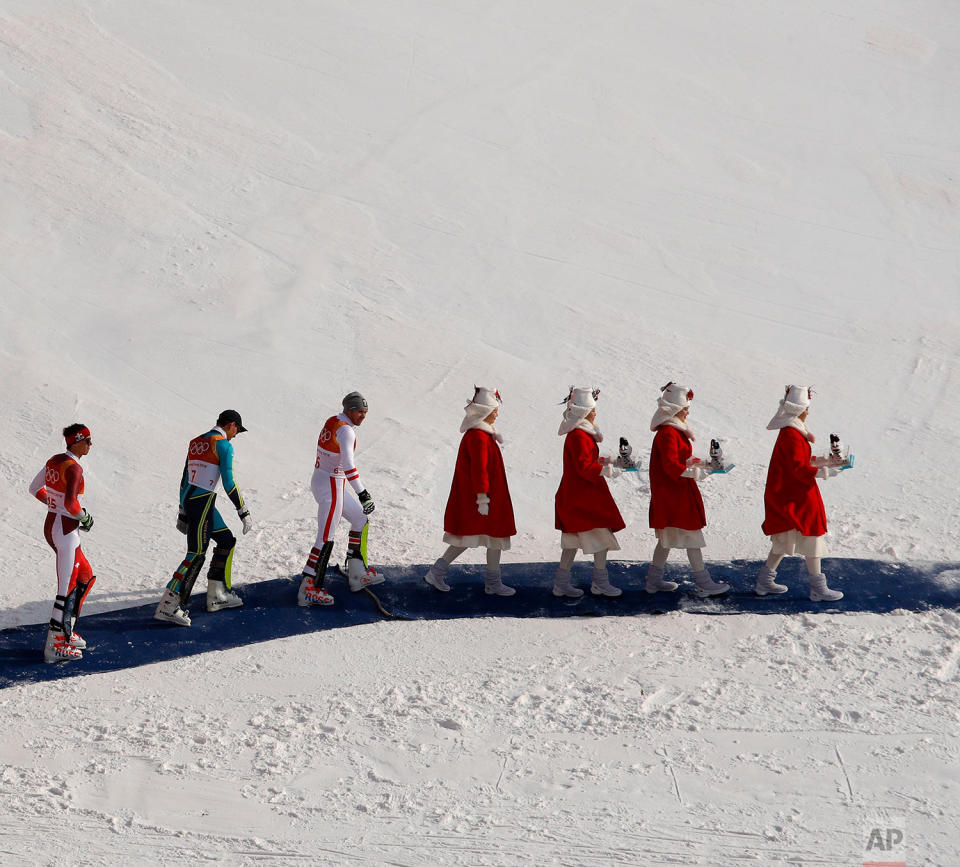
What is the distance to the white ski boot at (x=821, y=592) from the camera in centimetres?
980

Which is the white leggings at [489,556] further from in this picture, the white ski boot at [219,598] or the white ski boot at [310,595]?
the white ski boot at [219,598]

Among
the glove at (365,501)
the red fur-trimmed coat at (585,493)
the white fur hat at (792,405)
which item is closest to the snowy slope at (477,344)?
the red fur-trimmed coat at (585,493)

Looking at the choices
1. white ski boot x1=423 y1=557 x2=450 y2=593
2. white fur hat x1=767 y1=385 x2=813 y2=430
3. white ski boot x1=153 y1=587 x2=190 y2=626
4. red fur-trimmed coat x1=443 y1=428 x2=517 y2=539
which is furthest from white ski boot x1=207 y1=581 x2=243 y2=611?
white fur hat x1=767 y1=385 x2=813 y2=430

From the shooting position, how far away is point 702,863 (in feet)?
21.7

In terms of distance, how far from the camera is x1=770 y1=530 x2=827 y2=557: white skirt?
968cm

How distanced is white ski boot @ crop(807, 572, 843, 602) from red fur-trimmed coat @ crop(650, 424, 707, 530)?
1.07 metres

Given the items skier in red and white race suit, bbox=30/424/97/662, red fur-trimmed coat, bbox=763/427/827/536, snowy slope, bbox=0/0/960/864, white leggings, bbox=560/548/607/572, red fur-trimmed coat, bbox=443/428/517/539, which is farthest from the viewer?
white leggings, bbox=560/548/607/572

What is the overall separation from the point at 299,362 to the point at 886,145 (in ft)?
40.9

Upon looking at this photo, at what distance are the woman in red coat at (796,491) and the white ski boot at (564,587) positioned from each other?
1.65m

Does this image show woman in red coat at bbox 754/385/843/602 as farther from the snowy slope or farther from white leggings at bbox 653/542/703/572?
the snowy slope

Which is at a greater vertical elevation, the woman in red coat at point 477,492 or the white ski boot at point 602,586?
the woman in red coat at point 477,492

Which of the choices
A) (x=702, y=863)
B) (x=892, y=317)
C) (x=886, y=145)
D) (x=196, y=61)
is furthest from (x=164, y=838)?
(x=886, y=145)

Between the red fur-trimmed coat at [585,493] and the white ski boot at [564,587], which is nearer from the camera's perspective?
the red fur-trimmed coat at [585,493]

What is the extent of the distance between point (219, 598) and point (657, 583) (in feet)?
11.9
